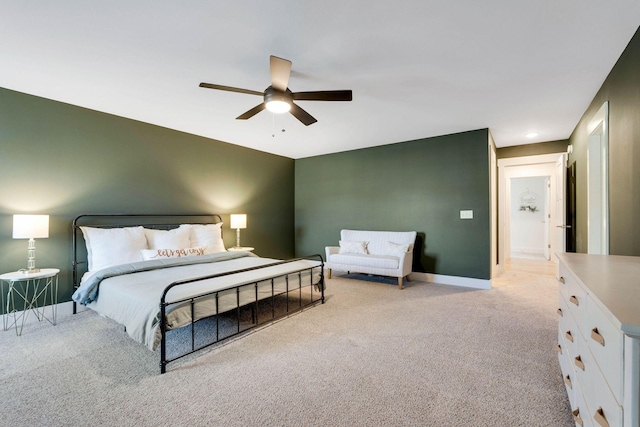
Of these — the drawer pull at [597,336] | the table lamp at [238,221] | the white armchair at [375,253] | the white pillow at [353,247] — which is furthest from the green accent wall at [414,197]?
the drawer pull at [597,336]

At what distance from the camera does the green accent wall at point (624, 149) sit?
2.18 metres

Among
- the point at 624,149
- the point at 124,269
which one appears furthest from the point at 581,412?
the point at 124,269

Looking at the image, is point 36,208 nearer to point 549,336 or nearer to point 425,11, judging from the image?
point 425,11

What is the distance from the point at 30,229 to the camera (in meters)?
2.89

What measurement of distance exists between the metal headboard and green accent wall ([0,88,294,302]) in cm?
8

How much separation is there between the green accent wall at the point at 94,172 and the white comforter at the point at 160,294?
4.36 ft

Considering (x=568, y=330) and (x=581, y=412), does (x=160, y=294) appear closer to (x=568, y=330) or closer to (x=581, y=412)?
(x=581, y=412)

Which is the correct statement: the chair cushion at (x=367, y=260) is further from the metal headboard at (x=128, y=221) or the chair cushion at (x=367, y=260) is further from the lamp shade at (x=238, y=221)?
the metal headboard at (x=128, y=221)

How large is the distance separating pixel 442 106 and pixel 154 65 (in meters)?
3.17

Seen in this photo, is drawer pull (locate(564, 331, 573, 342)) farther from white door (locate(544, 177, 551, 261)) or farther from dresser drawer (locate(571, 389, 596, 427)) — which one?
white door (locate(544, 177, 551, 261))

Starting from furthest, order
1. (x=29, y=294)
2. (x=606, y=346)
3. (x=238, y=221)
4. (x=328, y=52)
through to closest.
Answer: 1. (x=238, y=221)
2. (x=29, y=294)
3. (x=328, y=52)
4. (x=606, y=346)

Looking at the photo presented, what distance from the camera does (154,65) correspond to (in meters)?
2.63

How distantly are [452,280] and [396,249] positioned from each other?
1.06 meters

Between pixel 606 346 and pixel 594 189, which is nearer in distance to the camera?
pixel 606 346
